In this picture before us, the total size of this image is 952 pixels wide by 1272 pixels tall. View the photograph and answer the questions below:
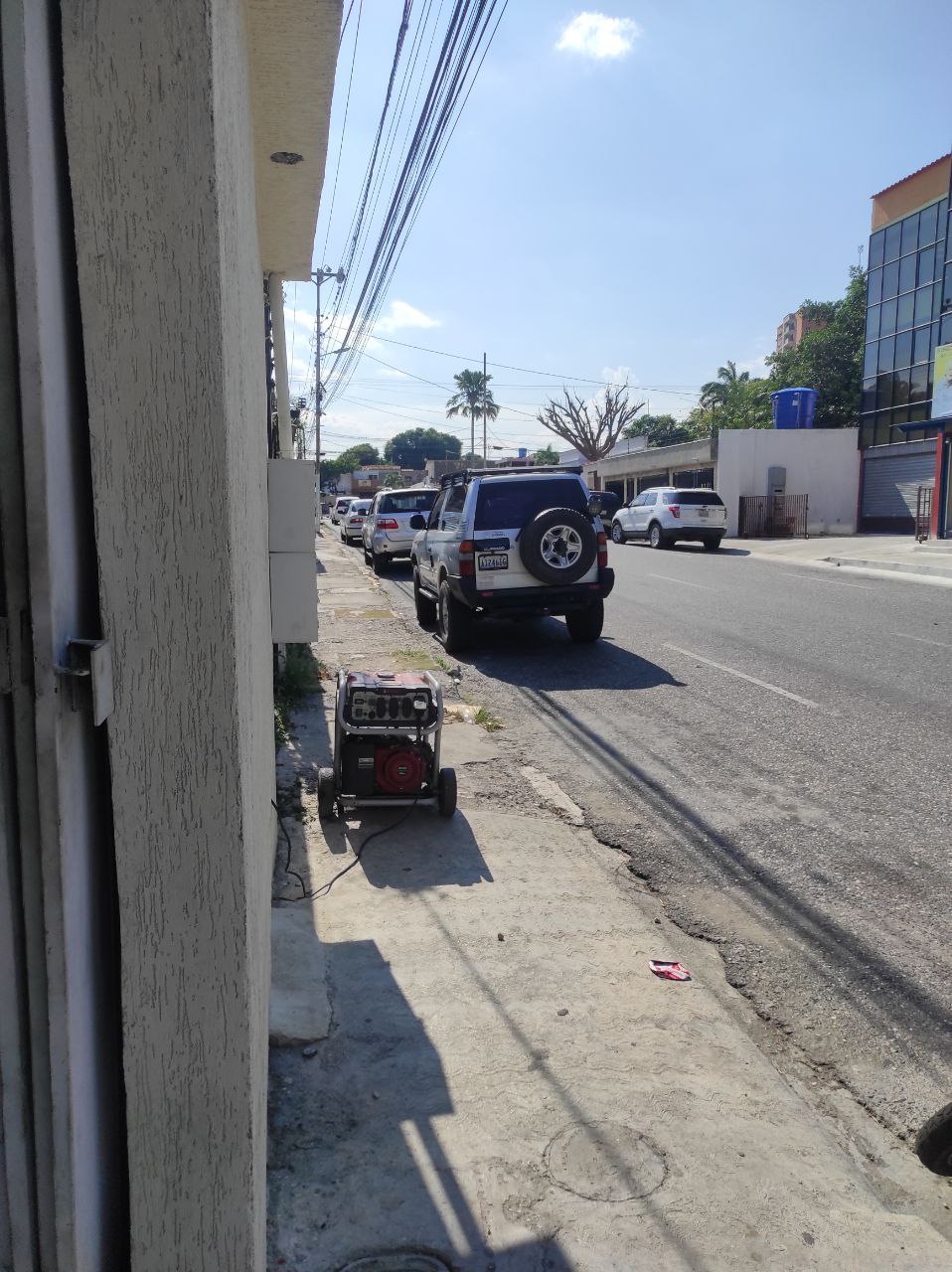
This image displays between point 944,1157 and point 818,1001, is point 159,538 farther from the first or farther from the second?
point 818,1001

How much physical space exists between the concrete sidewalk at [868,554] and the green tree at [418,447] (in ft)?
310

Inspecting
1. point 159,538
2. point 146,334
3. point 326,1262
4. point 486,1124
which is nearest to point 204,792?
point 159,538

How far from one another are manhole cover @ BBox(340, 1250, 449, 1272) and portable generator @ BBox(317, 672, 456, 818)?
9.66ft

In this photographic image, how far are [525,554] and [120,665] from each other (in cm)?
854

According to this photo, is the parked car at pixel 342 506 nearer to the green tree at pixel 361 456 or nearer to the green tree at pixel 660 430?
the green tree at pixel 660 430

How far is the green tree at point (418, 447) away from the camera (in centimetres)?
12362

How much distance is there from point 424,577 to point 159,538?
1088 centimetres

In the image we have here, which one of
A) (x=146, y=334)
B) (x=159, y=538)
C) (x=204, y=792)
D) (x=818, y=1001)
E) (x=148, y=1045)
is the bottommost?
(x=818, y=1001)

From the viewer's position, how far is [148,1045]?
1744 millimetres

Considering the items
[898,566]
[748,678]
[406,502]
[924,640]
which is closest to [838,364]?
[898,566]

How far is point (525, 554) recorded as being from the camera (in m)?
10.1

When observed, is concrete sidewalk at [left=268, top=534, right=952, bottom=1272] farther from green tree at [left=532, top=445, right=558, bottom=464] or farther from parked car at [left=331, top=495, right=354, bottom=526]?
green tree at [left=532, top=445, right=558, bottom=464]

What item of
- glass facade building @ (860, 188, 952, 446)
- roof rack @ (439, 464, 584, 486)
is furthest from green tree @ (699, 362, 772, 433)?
roof rack @ (439, 464, 584, 486)

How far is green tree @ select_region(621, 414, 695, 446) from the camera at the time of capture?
69062 millimetres
